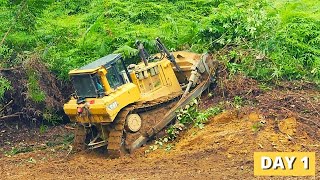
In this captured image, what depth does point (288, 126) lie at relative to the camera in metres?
10.0

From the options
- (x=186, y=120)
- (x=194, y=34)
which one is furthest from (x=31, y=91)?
(x=194, y=34)

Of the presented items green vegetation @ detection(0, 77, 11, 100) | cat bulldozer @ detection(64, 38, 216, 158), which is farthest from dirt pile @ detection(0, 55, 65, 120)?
cat bulldozer @ detection(64, 38, 216, 158)

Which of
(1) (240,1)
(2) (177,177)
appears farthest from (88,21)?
(2) (177,177)

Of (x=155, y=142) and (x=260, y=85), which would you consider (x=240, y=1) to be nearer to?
(x=260, y=85)

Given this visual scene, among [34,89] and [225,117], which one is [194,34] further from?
[34,89]

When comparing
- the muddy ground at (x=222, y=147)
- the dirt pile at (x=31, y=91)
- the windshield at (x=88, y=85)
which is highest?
the windshield at (x=88, y=85)

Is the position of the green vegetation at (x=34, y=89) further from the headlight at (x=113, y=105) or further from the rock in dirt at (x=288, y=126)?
the rock in dirt at (x=288, y=126)

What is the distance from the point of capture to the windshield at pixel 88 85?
10445mm

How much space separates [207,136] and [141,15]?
553 centimetres

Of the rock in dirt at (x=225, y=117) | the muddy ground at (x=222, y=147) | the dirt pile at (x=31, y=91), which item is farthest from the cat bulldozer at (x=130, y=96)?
the dirt pile at (x=31, y=91)

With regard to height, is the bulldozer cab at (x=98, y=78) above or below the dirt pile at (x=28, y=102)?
above

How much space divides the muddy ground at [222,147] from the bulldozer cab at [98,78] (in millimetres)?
1221

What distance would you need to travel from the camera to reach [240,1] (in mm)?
15039

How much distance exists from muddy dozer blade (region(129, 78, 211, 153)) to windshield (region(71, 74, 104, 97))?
3.84ft
